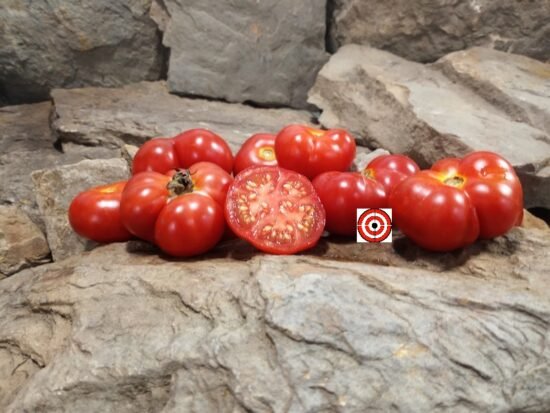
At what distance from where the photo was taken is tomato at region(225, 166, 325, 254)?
4.96ft

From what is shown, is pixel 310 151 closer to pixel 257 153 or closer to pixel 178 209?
pixel 257 153

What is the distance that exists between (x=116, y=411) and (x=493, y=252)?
1.04 meters

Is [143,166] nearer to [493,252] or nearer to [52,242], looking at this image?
[52,242]

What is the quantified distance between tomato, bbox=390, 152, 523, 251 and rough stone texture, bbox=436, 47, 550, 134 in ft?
3.49

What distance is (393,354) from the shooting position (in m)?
1.16

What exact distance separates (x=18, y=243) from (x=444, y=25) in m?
2.33

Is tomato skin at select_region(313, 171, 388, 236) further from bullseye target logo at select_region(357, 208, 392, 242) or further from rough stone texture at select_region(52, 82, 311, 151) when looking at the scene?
rough stone texture at select_region(52, 82, 311, 151)

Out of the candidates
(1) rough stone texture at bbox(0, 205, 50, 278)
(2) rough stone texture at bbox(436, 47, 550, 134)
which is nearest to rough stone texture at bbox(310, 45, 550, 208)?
(2) rough stone texture at bbox(436, 47, 550, 134)

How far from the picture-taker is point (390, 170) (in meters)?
1.78

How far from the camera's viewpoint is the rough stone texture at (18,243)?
2.01 metres

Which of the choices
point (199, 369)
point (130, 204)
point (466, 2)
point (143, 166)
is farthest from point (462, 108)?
point (199, 369)

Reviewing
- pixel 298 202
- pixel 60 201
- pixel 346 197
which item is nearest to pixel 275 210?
pixel 298 202

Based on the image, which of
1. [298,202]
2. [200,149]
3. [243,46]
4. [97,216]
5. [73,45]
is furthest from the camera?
[243,46]

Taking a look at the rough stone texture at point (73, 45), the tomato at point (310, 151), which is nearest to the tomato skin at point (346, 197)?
the tomato at point (310, 151)
